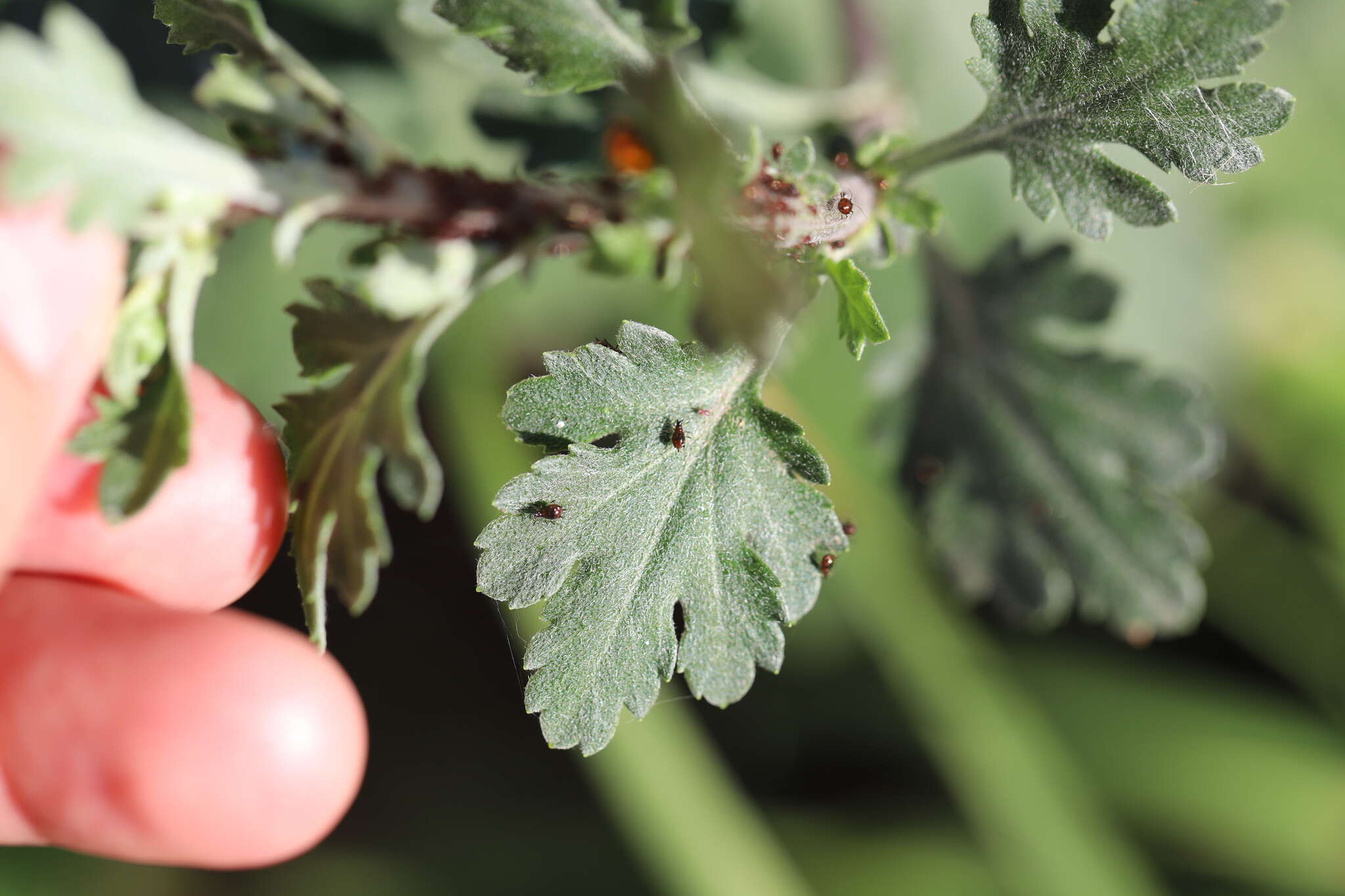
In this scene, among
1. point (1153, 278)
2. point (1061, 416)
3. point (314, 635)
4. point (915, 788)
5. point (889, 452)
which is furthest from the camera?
point (915, 788)

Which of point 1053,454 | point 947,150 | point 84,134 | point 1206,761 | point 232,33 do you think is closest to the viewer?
point 84,134

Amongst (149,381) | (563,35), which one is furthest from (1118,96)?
(149,381)

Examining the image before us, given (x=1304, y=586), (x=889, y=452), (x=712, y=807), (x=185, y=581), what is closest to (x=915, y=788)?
(x=712, y=807)

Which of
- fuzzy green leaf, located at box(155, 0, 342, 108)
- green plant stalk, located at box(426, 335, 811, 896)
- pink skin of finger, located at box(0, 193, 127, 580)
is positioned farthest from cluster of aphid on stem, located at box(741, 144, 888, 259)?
green plant stalk, located at box(426, 335, 811, 896)

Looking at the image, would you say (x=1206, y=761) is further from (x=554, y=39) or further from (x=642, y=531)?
(x=554, y=39)

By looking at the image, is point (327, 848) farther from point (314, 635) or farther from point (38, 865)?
point (314, 635)

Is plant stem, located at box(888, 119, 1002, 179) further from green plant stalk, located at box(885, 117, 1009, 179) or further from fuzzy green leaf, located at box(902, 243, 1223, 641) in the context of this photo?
fuzzy green leaf, located at box(902, 243, 1223, 641)

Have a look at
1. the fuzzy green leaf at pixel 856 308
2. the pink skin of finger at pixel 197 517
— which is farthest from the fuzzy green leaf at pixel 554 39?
the pink skin of finger at pixel 197 517
